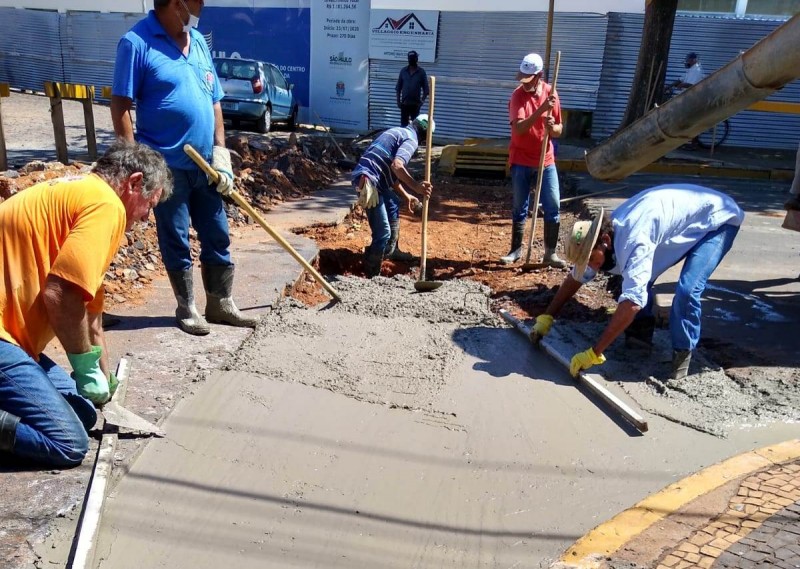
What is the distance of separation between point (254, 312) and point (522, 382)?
1969mm

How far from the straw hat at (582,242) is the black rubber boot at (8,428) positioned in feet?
9.44

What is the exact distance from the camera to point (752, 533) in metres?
2.84

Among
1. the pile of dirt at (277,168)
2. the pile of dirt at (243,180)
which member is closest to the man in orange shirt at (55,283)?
the pile of dirt at (243,180)

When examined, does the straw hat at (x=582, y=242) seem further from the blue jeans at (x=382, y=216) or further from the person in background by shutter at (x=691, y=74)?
the person in background by shutter at (x=691, y=74)

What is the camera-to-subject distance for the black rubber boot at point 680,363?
13.2ft

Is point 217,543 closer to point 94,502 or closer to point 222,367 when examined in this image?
point 94,502

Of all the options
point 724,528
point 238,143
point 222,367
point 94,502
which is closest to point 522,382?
point 724,528

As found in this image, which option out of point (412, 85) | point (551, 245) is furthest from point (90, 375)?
point (412, 85)

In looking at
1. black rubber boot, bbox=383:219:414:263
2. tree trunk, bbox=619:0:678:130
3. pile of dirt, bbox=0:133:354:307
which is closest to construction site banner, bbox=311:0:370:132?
pile of dirt, bbox=0:133:354:307

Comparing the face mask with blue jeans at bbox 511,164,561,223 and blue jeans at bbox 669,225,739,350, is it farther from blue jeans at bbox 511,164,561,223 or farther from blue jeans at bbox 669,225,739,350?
blue jeans at bbox 511,164,561,223

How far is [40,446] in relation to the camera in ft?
9.39

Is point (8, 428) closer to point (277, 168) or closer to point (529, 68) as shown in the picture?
point (529, 68)

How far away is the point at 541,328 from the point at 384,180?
2243 millimetres

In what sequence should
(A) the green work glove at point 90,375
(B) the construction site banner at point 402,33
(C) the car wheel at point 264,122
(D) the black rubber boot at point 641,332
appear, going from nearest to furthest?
(A) the green work glove at point 90,375 → (D) the black rubber boot at point 641,332 → (C) the car wheel at point 264,122 → (B) the construction site banner at point 402,33
